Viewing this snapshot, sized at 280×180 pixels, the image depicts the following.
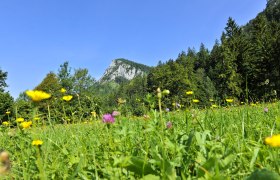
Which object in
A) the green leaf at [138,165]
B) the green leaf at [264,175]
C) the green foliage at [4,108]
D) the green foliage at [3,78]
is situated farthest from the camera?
the green foliage at [3,78]

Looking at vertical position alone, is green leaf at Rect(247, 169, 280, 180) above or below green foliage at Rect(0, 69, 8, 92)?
below

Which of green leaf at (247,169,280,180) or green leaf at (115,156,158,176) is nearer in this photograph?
green leaf at (247,169,280,180)

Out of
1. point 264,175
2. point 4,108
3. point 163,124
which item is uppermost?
point 4,108

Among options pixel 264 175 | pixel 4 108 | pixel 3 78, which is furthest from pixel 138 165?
pixel 3 78

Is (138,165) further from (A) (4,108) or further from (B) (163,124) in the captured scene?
(A) (4,108)

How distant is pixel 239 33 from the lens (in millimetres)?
41250

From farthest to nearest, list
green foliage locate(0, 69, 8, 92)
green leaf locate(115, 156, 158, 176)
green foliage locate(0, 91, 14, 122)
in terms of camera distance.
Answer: green foliage locate(0, 69, 8, 92) → green foliage locate(0, 91, 14, 122) → green leaf locate(115, 156, 158, 176)

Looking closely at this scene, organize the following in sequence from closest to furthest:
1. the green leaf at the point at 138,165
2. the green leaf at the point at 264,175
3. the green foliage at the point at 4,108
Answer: the green leaf at the point at 264,175 < the green leaf at the point at 138,165 < the green foliage at the point at 4,108

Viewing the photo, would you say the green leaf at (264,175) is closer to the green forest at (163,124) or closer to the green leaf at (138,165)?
the green forest at (163,124)

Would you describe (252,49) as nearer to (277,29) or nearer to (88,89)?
(277,29)

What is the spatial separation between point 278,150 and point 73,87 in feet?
166

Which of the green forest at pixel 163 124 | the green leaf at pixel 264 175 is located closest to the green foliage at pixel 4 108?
Result: the green forest at pixel 163 124

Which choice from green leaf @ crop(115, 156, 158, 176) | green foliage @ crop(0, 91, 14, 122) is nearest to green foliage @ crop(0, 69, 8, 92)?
green foliage @ crop(0, 91, 14, 122)

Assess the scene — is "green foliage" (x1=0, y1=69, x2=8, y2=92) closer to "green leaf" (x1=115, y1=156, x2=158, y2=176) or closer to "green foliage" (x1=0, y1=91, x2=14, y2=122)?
"green foliage" (x1=0, y1=91, x2=14, y2=122)
